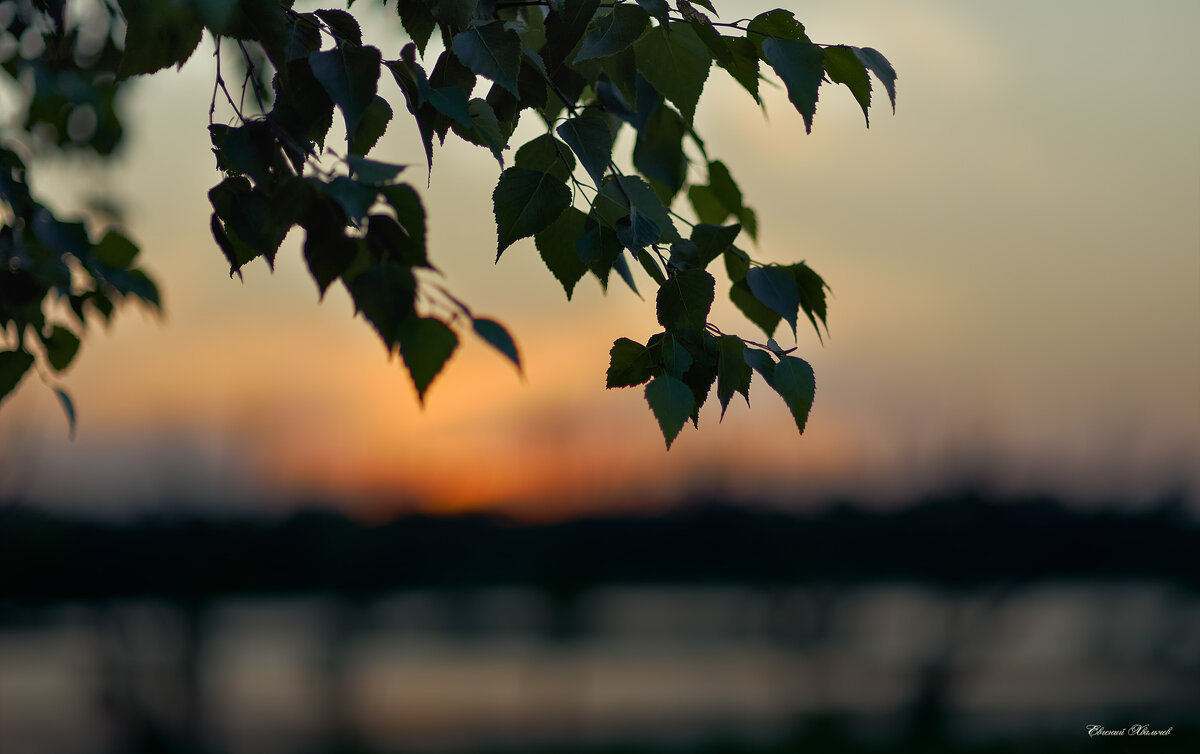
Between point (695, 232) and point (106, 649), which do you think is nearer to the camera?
point (695, 232)

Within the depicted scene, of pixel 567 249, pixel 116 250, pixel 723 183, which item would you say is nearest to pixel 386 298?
pixel 567 249

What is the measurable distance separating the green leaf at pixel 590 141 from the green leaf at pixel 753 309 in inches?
13.2

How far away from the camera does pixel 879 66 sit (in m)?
1.08

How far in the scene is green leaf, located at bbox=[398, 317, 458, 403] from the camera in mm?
805

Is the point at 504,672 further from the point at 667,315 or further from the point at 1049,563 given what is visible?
the point at 667,315

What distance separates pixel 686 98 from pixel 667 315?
25cm

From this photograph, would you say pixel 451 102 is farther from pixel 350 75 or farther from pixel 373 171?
pixel 373 171

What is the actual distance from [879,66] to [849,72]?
0.04 m

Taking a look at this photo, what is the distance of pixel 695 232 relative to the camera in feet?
3.96

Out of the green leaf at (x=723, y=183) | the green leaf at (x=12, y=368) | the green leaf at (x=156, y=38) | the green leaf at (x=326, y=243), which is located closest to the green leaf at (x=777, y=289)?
the green leaf at (x=723, y=183)

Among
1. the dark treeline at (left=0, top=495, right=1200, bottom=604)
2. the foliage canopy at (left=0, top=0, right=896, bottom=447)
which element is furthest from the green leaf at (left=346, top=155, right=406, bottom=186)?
the dark treeline at (left=0, top=495, right=1200, bottom=604)

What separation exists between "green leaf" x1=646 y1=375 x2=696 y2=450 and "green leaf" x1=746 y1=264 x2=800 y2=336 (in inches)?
6.7

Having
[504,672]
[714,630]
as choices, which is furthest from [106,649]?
[714,630]

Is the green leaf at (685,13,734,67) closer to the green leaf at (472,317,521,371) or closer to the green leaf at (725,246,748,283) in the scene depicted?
the green leaf at (725,246,748,283)
